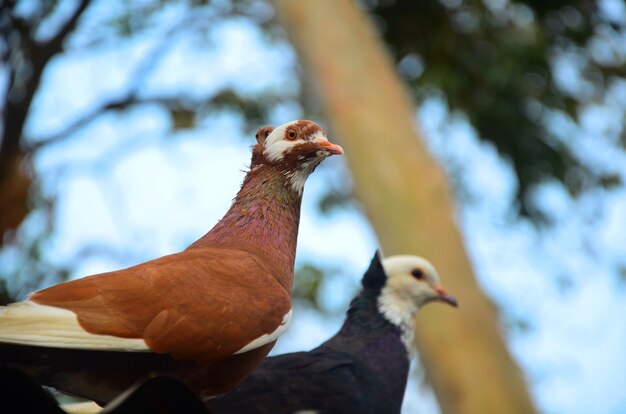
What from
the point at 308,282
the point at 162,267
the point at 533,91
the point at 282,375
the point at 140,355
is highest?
the point at 533,91

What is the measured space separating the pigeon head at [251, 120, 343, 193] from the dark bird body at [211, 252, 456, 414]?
918mm

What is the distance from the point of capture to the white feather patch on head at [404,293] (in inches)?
184

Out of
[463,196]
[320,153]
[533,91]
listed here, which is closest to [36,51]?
[533,91]

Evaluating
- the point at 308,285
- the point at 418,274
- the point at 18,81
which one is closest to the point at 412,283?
the point at 418,274

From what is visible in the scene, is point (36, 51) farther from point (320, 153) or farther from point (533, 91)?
point (320, 153)

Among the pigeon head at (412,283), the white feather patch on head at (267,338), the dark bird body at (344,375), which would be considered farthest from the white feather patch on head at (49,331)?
the pigeon head at (412,283)

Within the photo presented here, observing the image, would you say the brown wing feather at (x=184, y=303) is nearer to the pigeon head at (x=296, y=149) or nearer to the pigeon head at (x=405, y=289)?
the pigeon head at (x=296, y=149)

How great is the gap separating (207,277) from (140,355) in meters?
0.29

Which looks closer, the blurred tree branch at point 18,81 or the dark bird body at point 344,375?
the dark bird body at point 344,375

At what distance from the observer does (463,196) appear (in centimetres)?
1325

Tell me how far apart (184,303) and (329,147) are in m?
0.67

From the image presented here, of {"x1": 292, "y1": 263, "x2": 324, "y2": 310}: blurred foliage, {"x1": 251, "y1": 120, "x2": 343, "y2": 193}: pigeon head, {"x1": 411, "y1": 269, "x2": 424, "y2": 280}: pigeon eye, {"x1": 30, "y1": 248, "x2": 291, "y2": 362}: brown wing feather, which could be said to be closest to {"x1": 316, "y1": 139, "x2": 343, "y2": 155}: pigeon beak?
{"x1": 251, "y1": 120, "x2": 343, "y2": 193}: pigeon head

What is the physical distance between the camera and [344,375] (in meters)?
3.74

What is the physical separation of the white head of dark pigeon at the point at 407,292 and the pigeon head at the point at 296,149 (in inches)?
76.7
